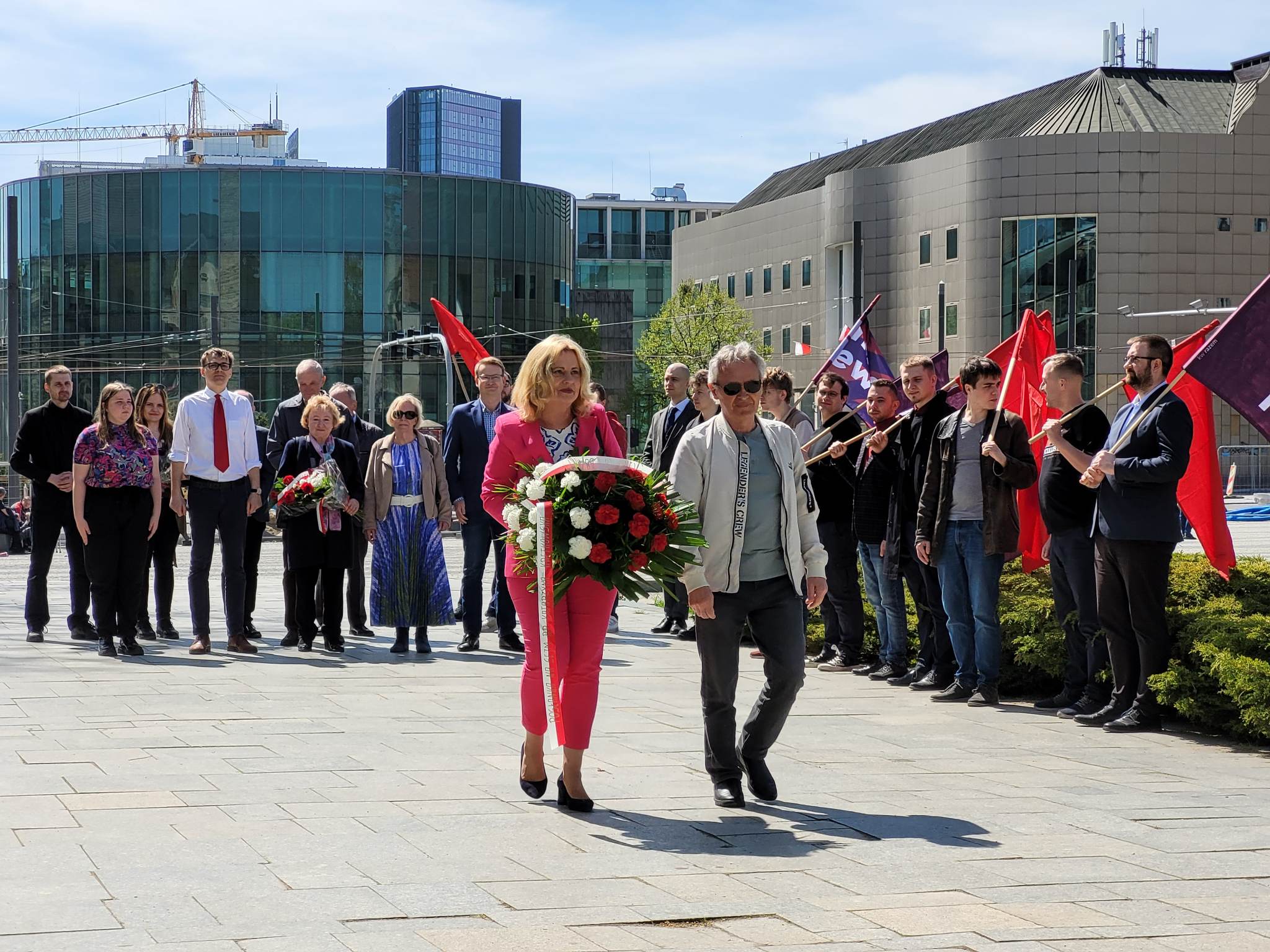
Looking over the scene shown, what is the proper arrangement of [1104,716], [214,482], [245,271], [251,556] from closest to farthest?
[1104,716], [214,482], [251,556], [245,271]

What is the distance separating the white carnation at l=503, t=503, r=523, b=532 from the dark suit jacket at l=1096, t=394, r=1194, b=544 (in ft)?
11.7

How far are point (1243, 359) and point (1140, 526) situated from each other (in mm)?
1035

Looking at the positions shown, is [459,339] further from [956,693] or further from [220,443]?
[956,693]

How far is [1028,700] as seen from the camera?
9891mm

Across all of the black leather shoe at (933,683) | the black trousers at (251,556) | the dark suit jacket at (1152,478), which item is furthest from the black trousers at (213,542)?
the dark suit jacket at (1152,478)

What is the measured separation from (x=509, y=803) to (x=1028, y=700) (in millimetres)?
4391

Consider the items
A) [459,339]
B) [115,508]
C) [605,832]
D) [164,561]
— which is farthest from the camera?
[459,339]

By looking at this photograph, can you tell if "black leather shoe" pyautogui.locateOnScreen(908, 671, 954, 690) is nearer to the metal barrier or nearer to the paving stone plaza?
the paving stone plaza

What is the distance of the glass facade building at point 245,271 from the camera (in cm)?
6544

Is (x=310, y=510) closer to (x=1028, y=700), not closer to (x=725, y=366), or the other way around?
(x=1028, y=700)

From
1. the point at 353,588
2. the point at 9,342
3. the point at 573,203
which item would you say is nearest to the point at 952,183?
the point at 573,203

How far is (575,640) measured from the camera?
21.5 ft

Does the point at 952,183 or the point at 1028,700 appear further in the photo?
the point at 952,183

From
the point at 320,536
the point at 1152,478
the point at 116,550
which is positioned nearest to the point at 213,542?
the point at 116,550
